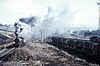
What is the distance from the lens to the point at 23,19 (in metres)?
66.6

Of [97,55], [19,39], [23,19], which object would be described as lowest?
[97,55]

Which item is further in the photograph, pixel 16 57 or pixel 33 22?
pixel 33 22

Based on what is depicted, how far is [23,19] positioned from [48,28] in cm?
1162

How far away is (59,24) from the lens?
7919 centimetres

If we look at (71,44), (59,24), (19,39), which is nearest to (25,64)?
(19,39)

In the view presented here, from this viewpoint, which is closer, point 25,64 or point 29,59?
point 25,64

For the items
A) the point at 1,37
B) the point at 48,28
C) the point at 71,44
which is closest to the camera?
the point at 71,44

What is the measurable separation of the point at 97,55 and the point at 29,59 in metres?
7.74

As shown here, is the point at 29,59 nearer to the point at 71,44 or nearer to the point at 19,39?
the point at 19,39

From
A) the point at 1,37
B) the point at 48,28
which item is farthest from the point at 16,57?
the point at 48,28

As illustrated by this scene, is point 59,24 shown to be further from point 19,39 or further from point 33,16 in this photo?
point 19,39

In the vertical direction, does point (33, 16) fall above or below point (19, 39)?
above

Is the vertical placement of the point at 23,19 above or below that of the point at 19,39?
above

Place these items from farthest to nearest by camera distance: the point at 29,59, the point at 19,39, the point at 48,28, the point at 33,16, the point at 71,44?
1. the point at 48,28
2. the point at 33,16
3. the point at 71,44
4. the point at 19,39
5. the point at 29,59
